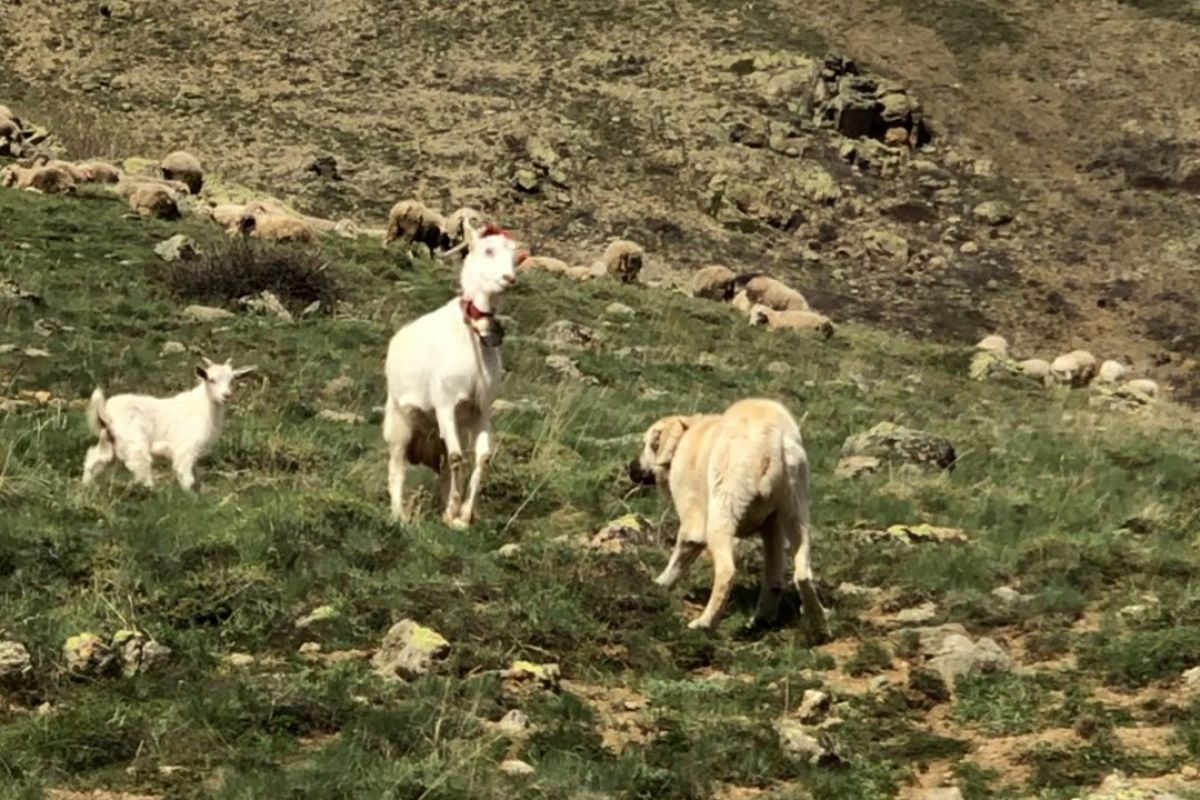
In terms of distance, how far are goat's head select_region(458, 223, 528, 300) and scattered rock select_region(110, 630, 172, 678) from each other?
3.23 m

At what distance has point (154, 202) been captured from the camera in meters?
23.1

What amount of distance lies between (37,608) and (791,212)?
3283 centimetres

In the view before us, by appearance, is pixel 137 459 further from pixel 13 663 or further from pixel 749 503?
pixel 749 503

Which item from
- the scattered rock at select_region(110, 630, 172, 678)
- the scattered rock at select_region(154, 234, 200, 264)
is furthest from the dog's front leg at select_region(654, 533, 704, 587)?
the scattered rock at select_region(154, 234, 200, 264)

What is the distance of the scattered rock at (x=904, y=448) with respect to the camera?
41.6 feet

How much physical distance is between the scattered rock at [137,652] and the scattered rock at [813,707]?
2534 millimetres

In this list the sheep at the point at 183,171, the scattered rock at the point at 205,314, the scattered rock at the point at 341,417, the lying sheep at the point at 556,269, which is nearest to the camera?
the scattered rock at the point at 341,417

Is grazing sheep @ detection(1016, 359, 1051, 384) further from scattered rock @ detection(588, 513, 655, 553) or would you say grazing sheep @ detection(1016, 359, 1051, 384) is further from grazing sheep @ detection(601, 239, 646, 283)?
scattered rock @ detection(588, 513, 655, 553)

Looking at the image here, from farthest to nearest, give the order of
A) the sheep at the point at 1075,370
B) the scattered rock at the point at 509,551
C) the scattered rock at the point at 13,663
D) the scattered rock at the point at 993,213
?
the scattered rock at the point at 993,213 < the sheep at the point at 1075,370 < the scattered rock at the point at 509,551 < the scattered rock at the point at 13,663

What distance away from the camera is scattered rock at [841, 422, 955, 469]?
1269cm

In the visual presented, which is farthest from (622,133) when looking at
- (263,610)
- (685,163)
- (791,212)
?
(263,610)

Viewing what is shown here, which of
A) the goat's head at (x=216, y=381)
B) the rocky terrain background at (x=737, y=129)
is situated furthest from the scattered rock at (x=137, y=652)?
the rocky terrain background at (x=737, y=129)

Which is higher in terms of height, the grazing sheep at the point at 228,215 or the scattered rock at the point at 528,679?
the scattered rock at the point at 528,679

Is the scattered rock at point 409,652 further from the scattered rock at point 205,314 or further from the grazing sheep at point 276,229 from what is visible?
the grazing sheep at point 276,229
